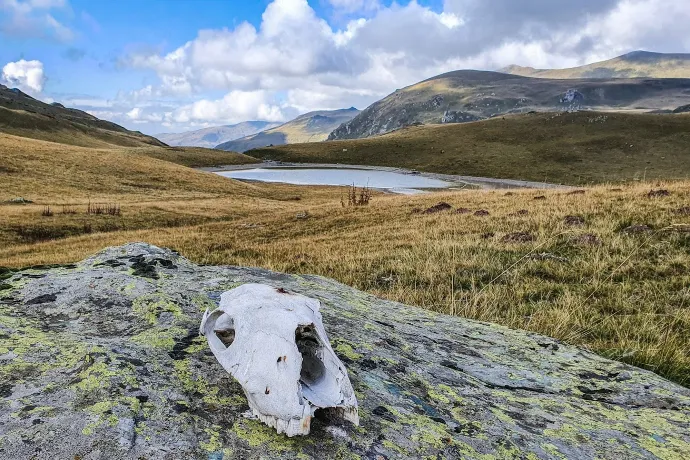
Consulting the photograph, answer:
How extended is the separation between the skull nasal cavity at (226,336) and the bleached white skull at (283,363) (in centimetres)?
9

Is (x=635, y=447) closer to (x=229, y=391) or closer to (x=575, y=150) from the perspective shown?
(x=229, y=391)

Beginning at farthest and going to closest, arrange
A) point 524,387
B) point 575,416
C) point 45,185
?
point 45,185
point 524,387
point 575,416

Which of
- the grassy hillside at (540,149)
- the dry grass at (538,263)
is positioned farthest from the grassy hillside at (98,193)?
the grassy hillside at (540,149)

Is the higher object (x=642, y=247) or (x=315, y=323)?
(x=315, y=323)

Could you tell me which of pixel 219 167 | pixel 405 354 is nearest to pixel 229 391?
pixel 405 354

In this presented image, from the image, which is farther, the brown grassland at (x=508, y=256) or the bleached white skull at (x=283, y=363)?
the brown grassland at (x=508, y=256)

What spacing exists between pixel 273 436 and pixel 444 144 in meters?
147

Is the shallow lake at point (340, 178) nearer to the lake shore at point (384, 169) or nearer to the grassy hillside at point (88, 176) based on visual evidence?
the lake shore at point (384, 169)

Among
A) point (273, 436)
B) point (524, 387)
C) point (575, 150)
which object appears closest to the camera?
point (273, 436)

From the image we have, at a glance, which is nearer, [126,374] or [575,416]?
[126,374]

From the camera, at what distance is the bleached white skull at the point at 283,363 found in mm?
2150

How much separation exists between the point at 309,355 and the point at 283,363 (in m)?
0.34

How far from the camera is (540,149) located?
121 metres

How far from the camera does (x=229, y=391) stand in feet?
8.65
